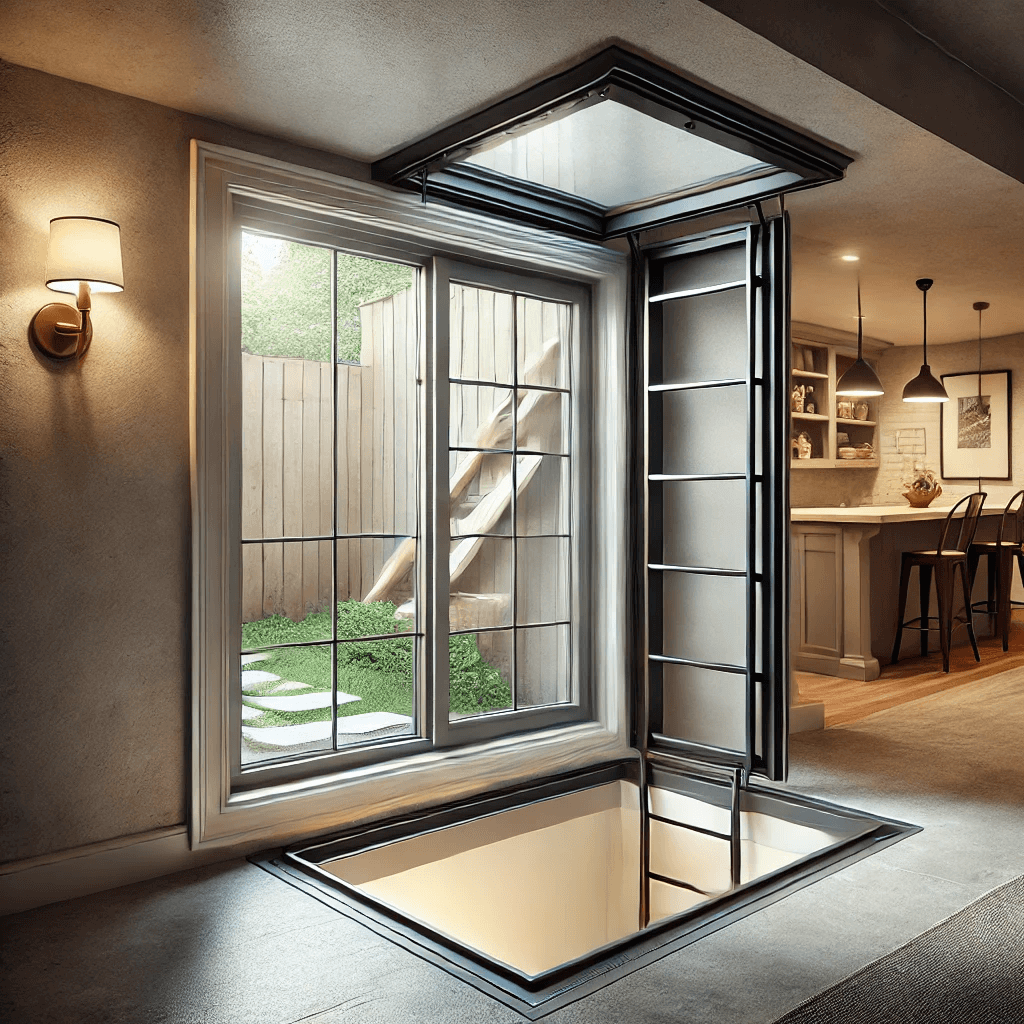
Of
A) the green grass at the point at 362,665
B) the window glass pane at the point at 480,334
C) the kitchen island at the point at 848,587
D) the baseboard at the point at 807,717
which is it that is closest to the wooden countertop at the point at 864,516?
the kitchen island at the point at 848,587

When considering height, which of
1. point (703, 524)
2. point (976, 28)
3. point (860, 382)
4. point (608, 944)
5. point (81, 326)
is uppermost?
point (976, 28)

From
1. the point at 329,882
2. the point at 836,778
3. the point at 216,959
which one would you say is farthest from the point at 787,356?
the point at 216,959

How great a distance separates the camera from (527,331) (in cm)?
420

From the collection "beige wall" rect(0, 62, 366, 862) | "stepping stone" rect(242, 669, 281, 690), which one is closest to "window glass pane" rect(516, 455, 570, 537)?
"stepping stone" rect(242, 669, 281, 690)

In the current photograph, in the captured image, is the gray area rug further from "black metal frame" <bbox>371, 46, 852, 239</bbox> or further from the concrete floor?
"black metal frame" <bbox>371, 46, 852, 239</bbox>

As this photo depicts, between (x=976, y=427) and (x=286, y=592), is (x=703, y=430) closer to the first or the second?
(x=286, y=592)

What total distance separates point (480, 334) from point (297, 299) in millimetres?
832

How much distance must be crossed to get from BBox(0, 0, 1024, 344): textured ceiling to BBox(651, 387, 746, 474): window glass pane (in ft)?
2.91

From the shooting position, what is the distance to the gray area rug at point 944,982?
212 centimetres

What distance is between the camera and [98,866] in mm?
2840

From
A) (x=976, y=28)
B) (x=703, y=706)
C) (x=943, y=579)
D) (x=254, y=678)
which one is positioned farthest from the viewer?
(x=943, y=579)

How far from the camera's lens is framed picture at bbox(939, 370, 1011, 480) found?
827 centimetres

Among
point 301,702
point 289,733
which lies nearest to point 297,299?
point 301,702

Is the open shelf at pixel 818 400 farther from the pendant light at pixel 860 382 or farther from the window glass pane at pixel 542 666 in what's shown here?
the window glass pane at pixel 542 666
